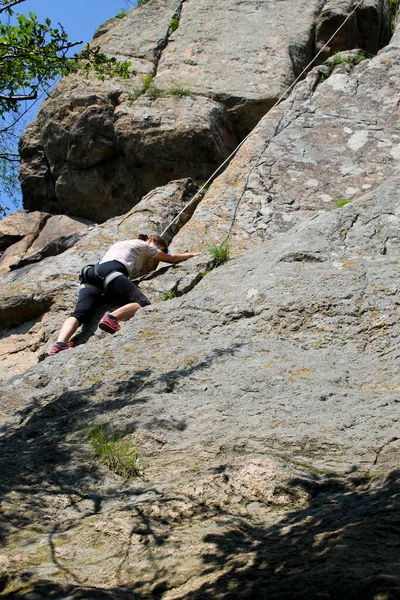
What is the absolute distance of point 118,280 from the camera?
8320 mm

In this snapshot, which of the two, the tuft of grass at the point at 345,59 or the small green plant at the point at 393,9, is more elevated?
the small green plant at the point at 393,9

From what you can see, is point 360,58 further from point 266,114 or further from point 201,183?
point 201,183

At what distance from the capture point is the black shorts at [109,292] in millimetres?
8219

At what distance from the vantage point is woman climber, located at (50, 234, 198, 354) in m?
7.88

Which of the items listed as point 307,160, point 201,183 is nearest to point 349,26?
point 201,183

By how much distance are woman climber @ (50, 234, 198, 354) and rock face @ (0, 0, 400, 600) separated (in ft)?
0.74

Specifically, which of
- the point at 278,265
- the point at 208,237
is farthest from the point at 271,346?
the point at 208,237

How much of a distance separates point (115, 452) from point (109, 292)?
3.86 m

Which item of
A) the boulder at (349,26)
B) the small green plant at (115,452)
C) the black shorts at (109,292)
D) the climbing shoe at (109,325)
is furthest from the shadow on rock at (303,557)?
the boulder at (349,26)

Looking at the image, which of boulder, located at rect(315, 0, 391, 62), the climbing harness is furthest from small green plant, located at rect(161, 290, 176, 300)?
boulder, located at rect(315, 0, 391, 62)

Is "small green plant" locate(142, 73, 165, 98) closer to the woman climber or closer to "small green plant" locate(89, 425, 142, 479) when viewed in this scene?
the woman climber

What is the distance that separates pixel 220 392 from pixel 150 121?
308 inches

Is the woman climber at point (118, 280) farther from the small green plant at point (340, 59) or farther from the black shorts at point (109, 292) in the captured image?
the small green plant at point (340, 59)

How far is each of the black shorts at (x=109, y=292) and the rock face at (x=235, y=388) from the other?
0.73 feet
